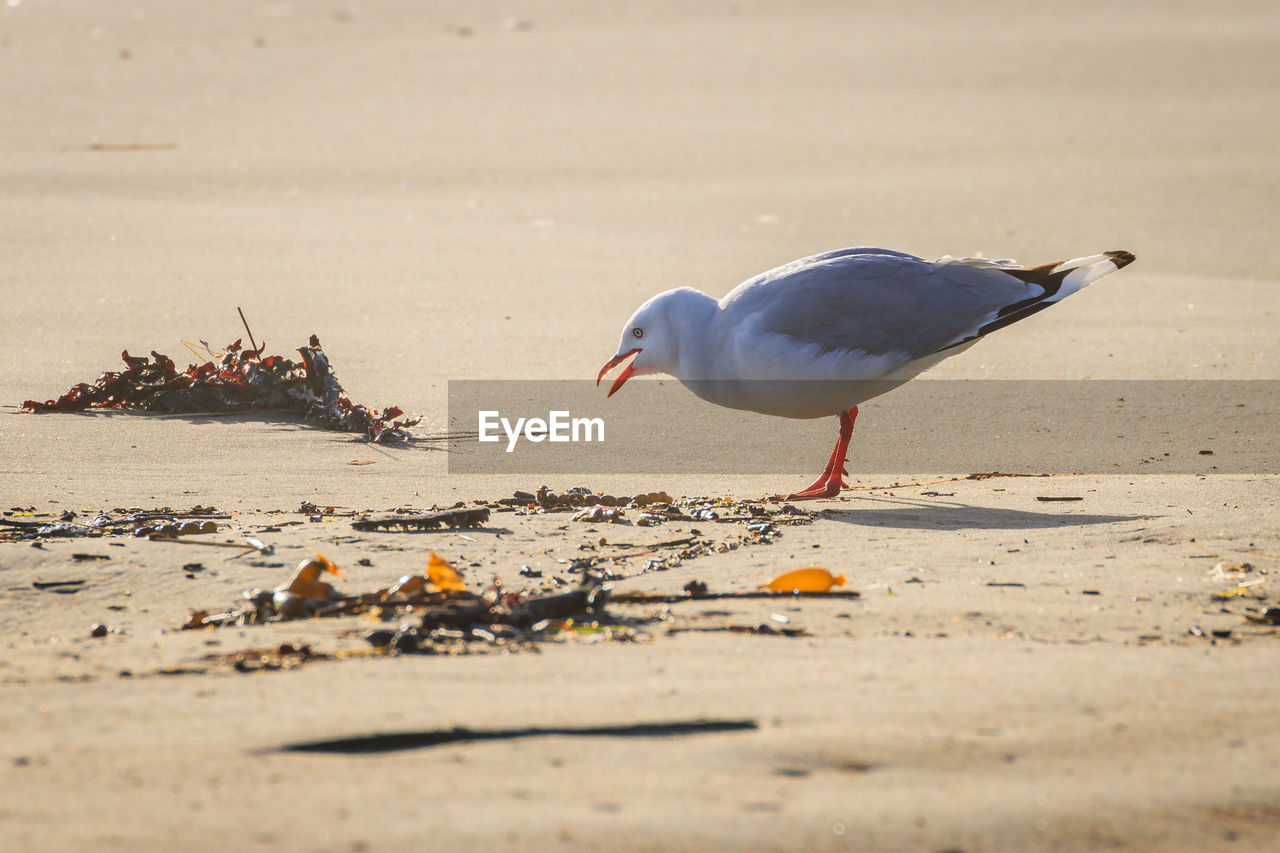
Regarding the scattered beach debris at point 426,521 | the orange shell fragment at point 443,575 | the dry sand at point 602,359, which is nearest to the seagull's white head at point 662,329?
the dry sand at point 602,359

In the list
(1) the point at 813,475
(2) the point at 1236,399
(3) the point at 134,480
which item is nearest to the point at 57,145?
(3) the point at 134,480

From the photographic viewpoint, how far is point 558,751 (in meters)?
2.41

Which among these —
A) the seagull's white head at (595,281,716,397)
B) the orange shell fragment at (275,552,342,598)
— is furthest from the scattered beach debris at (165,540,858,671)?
the seagull's white head at (595,281,716,397)

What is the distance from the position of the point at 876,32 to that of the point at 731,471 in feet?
47.7

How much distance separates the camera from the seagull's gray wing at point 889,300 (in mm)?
5363

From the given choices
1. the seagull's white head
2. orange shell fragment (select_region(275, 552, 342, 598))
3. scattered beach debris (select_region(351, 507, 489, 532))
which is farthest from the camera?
the seagull's white head

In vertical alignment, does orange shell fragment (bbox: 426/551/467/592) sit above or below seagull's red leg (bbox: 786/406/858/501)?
below

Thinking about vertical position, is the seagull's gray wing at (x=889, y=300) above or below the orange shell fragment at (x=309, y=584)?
above

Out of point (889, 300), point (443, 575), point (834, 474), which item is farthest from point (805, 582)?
point (889, 300)
